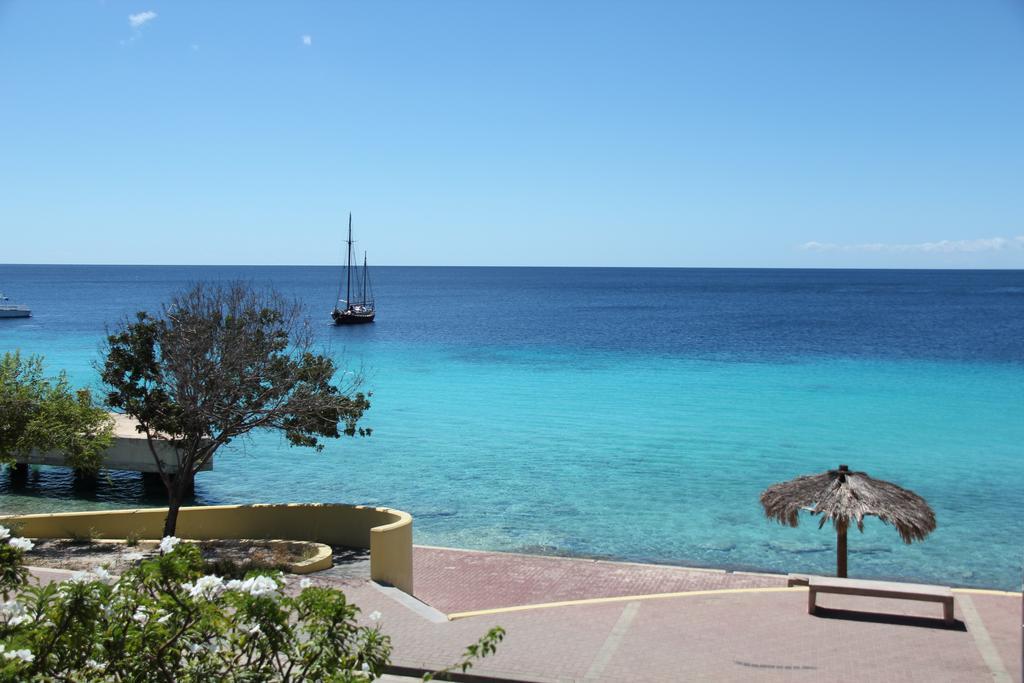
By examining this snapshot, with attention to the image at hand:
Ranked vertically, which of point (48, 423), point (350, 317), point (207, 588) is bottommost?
point (48, 423)

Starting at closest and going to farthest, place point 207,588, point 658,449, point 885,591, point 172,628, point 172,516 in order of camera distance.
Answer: point 207,588 → point 172,628 → point 885,591 → point 172,516 → point 658,449

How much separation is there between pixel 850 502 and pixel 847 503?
59 mm

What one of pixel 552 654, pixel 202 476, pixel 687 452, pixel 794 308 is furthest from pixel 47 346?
pixel 794 308

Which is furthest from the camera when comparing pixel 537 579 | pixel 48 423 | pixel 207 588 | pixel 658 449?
pixel 658 449

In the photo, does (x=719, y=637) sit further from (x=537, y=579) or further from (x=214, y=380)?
(x=214, y=380)

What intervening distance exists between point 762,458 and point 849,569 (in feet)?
34.1

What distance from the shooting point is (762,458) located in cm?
2903

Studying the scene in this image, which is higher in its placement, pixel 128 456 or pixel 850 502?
pixel 850 502

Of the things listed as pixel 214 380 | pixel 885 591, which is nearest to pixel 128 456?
pixel 214 380

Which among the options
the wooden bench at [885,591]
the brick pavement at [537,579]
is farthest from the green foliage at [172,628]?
the brick pavement at [537,579]

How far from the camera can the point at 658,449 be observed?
30438 millimetres

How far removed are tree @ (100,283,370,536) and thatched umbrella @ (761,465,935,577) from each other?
8.14 metres

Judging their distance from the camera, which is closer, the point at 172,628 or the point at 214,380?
the point at 172,628

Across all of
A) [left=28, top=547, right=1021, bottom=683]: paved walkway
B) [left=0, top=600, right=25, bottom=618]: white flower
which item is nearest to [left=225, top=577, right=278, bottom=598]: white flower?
[left=0, top=600, right=25, bottom=618]: white flower
